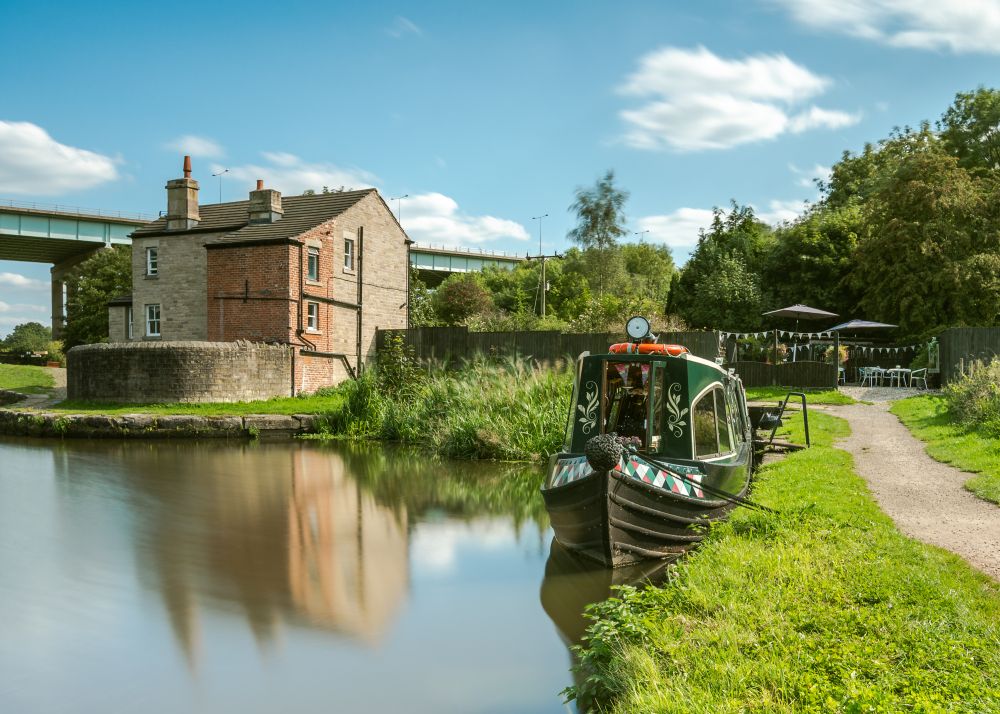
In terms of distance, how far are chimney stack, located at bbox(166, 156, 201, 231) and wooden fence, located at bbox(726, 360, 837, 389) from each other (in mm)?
21335

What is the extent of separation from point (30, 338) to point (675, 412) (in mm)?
71360

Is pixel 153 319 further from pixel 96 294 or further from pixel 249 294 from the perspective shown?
pixel 96 294

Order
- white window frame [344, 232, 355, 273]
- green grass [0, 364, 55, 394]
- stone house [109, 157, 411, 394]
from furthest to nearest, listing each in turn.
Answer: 1. green grass [0, 364, 55, 394]
2. white window frame [344, 232, 355, 273]
3. stone house [109, 157, 411, 394]

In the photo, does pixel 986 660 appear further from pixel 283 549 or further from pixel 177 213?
pixel 177 213

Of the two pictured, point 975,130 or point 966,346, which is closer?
point 966,346

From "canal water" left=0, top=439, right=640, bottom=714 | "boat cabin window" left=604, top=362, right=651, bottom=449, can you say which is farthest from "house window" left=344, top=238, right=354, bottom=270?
"boat cabin window" left=604, top=362, right=651, bottom=449

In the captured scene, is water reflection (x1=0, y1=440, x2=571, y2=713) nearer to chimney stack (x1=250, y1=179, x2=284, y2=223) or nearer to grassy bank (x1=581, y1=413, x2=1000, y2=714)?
grassy bank (x1=581, y1=413, x2=1000, y2=714)

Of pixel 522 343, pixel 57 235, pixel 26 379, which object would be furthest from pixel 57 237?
pixel 522 343

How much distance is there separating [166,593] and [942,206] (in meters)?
28.6

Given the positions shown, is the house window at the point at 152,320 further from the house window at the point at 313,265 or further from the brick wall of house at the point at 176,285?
the house window at the point at 313,265

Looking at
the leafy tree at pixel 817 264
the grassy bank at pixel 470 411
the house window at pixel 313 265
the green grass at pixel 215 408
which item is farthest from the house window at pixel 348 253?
the leafy tree at pixel 817 264

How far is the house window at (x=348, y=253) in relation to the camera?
29.3 meters

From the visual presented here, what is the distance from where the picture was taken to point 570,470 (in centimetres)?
823

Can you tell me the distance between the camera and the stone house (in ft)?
87.6
